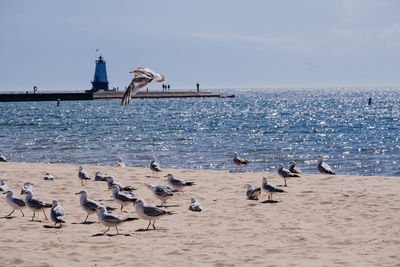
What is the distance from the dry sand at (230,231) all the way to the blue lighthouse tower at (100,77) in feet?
358

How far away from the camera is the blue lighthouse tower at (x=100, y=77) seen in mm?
A: 122000

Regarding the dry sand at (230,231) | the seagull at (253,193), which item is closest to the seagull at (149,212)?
the dry sand at (230,231)

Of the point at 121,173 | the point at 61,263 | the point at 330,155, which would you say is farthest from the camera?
the point at 330,155

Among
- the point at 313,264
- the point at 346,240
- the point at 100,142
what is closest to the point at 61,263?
the point at 313,264

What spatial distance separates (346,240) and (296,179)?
7118mm

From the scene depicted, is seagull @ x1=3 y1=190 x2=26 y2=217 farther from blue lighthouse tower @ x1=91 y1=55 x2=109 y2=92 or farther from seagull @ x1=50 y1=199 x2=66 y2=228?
blue lighthouse tower @ x1=91 y1=55 x2=109 y2=92

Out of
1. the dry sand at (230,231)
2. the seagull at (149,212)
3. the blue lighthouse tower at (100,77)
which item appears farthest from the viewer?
the blue lighthouse tower at (100,77)

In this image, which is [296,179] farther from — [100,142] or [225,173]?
[100,142]

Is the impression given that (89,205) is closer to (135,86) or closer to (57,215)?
(57,215)

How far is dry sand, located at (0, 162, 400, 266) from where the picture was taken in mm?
→ 8469

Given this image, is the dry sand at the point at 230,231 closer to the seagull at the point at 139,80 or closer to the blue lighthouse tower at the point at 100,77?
the seagull at the point at 139,80

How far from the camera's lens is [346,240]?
31.7 ft

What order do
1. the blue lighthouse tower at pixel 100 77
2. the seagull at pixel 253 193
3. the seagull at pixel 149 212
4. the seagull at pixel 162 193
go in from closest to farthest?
1. the seagull at pixel 149 212
2. the seagull at pixel 162 193
3. the seagull at pixel 253 193
4. the blue lighthouse tower at pixel 100 77

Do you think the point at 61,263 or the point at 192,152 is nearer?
the point at 61,263
